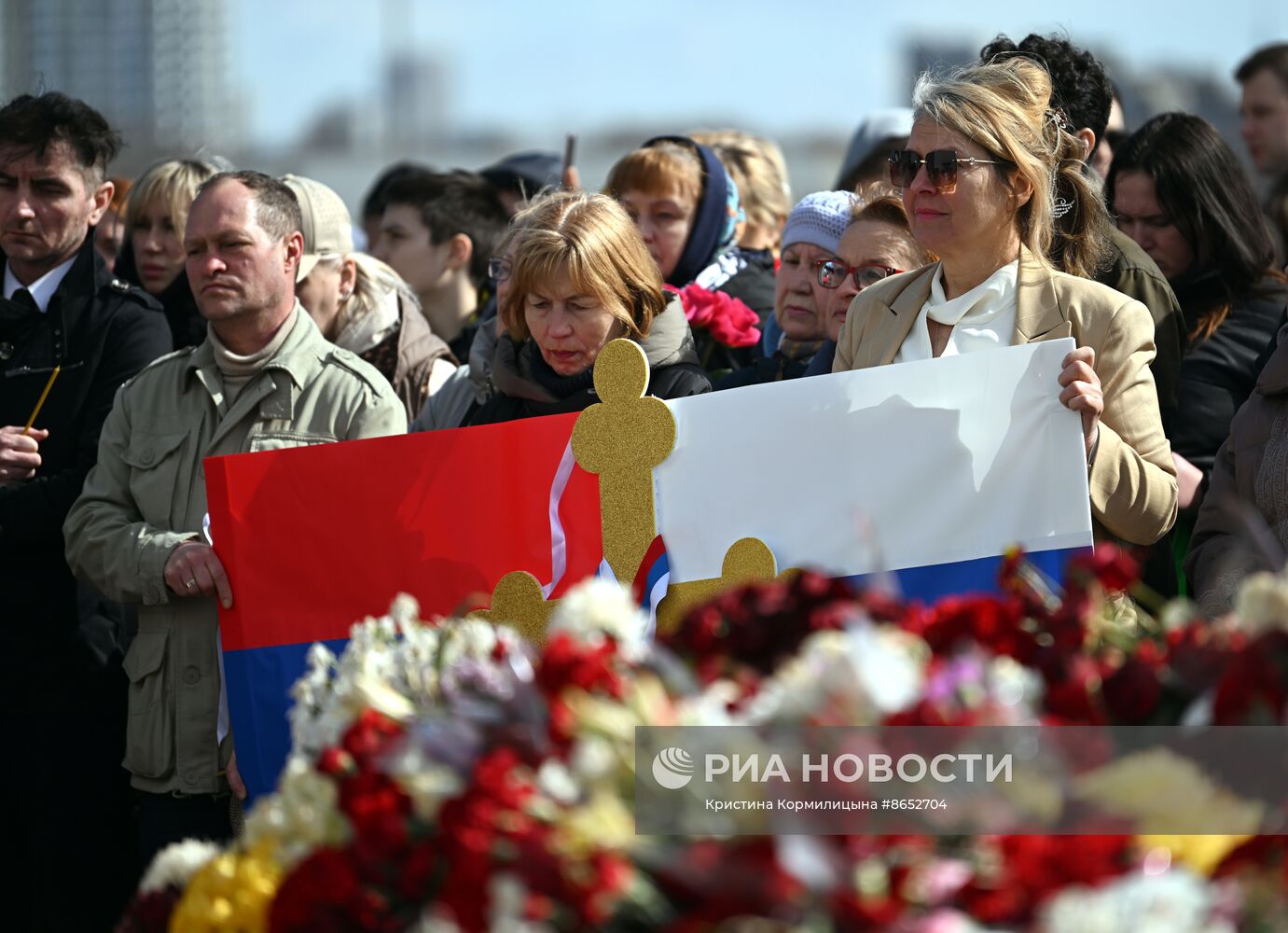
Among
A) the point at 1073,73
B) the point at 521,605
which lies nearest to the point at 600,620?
the point at 521,605

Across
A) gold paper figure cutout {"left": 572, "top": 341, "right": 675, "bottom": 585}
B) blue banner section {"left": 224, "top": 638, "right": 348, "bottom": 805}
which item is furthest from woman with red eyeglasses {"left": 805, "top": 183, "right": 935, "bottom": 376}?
blue banner section {"left": 224, "top": 638, "right": 348, "bottom": 805}

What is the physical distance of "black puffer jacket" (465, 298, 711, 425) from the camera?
4199 millimetres

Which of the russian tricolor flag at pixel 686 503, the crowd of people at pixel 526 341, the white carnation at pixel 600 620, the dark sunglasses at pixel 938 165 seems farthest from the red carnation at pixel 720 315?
the white carnation at pixel 600 620

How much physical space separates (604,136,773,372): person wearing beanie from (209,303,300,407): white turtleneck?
1633 millimetres

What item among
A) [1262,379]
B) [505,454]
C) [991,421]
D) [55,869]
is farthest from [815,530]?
[55,869]

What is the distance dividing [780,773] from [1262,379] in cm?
252

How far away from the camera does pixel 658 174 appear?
227 inches

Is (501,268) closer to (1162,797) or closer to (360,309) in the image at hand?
(360,309)

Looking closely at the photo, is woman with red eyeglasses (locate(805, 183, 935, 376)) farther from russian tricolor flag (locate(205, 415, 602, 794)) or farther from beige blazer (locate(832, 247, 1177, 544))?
russian tricolor flag (locate(205, 415, 602, 794))

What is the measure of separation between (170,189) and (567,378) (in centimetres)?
273

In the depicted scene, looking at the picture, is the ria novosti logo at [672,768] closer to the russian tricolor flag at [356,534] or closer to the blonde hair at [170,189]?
the russian tricolor flag at [356,534]

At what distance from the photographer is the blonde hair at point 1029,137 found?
3.70 m

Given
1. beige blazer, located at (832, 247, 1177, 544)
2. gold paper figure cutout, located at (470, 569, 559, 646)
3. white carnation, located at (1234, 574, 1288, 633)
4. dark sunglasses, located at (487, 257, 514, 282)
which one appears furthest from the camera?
dark sunglasses, located at (487, 257, 514, 282)

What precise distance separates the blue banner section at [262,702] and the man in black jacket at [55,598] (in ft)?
3.53
